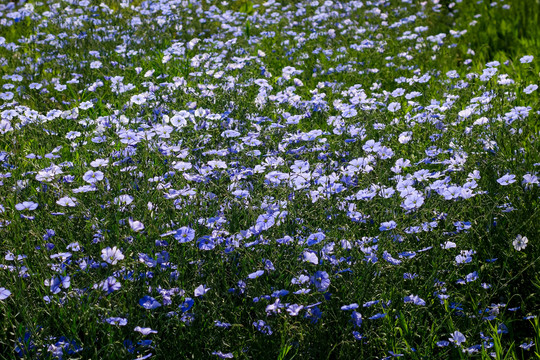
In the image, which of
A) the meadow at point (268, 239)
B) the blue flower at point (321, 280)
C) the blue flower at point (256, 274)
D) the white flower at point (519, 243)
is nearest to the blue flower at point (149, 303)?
the meadow at point (268, 239)

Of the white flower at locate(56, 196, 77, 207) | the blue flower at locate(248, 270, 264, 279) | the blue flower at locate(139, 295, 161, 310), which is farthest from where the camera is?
the white flower at locate(56, 196, 77, 207)

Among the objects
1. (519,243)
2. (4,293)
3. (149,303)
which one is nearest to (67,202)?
(4,293)

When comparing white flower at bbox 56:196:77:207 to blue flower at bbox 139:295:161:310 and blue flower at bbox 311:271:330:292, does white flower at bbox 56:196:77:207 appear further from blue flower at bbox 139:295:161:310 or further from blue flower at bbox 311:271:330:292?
blue flower at bbox 311:271:330:292

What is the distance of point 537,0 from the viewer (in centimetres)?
684

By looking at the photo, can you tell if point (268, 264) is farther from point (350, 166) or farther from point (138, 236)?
point (350, 166)

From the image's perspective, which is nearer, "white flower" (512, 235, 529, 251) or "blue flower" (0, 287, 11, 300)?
"blue flower" (0, 287, 11, 300)

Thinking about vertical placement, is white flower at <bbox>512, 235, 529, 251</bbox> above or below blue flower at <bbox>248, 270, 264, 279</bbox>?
below

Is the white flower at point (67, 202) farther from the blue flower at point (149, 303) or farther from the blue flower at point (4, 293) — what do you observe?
the blue flower at point (149, 303)

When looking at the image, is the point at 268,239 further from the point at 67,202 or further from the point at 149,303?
the point at 67,202

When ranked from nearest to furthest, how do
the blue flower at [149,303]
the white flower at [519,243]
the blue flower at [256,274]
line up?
the blue flower at [149,303] → the blue flower at [256,274] → the white flower at [519,243]

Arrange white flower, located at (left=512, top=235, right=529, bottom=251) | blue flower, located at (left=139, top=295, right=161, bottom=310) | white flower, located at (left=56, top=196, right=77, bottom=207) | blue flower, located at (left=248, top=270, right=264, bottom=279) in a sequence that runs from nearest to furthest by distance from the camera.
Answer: blue flower, located at (left=139, top=295, right=161, bottom=310) → blue flower, located at (left=248, top=270, right=264, bottom=279) → white flower, located at (left=56, top=196, right=77, bottom=207) → white flower, located at (left=512, top=235, right=529, bottom=251)

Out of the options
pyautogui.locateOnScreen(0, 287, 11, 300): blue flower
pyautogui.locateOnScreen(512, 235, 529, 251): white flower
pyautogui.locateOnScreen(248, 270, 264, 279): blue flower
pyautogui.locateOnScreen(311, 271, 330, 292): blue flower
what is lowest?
pyautogui.locateOnScreen(512, 235, 529, 251): white flower

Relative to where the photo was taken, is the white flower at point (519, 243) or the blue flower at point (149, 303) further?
the white flower at point (519, 243)

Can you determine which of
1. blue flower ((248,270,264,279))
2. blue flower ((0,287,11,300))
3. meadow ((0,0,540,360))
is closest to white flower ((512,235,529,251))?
meadow ((0,0,540,360))
